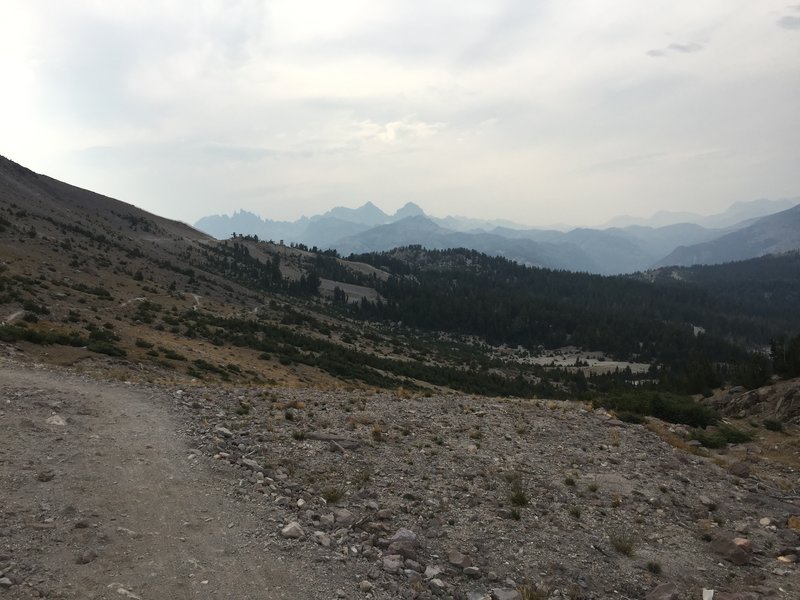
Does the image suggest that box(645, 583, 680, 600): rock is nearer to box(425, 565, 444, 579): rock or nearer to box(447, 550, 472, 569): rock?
box(447, 550, 472, 569): rock

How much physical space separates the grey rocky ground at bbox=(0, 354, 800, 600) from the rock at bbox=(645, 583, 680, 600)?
7 centimetres

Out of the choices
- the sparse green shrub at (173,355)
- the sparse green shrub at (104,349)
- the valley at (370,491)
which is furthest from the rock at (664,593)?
the sparse green shrub at (173,355)

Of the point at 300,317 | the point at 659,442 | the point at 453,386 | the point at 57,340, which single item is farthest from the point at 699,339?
the point at 57,340

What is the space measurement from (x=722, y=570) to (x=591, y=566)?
319 cm

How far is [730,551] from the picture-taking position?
10.9 m

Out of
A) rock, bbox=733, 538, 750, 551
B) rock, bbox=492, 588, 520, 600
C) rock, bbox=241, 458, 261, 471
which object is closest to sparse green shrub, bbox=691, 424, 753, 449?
rock, bbox=733, 538, 750, 551

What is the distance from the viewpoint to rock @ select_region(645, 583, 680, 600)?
894 centimetres

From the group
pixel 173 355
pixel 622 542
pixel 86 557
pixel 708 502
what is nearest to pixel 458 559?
pixel 622 542

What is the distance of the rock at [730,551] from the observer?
35.0 ft

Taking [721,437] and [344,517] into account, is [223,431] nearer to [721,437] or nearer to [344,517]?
[344,517]

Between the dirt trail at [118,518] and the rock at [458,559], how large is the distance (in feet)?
9.24

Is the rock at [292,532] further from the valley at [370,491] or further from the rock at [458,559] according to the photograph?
the rock at [458,559]

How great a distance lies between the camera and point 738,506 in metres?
13.9

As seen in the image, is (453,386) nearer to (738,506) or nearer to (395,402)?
(395,402)
